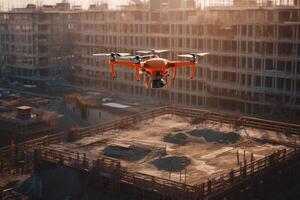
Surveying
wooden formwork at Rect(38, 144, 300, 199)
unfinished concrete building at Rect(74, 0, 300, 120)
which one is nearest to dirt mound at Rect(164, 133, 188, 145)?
wooden formwork at Rect(38, 144, 300, 199)

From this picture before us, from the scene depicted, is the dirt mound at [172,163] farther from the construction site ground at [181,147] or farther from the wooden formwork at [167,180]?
the wooden formwork at [167,180]

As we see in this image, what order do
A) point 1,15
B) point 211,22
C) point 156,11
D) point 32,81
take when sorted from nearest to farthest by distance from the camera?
point 211,22, point 156,11, point 32,81, point 1,15

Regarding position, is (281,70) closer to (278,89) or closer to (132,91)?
(278,89)

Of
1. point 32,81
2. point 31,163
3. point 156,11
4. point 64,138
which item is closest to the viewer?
point 31,163

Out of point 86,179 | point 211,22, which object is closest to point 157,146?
point 86,179

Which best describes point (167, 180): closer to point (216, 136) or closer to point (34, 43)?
point (216, 136)

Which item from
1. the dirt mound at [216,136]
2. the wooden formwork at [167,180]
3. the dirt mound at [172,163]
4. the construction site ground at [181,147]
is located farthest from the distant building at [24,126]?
the dirt mound at [172,163]

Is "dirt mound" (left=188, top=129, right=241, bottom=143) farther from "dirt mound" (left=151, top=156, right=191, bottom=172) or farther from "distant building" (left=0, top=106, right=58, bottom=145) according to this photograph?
"distant building" (left=0, top=106, right=58, bottom=145)

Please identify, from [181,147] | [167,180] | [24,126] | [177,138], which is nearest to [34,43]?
[24,126]
